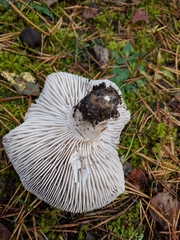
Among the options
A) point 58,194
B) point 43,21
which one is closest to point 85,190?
point 58,194

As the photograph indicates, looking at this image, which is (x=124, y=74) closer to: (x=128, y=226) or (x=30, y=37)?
(x=30, y=37)

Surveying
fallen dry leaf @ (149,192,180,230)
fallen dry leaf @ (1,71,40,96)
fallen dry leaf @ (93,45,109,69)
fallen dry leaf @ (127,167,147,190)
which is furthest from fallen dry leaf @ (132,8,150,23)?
fallen dry leaf @ (149,192,180,230)

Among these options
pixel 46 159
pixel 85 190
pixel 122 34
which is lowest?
pixel 85 190

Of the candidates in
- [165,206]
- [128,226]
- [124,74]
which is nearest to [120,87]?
[124,74]

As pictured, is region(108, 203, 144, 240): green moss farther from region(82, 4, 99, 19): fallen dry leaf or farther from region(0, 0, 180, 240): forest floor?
region(82, 4, 99, 19): fallen dry leaf

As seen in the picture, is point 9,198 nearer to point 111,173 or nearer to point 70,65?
point 111,173

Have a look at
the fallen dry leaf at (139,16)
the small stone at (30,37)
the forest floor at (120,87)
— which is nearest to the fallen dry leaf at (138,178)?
the forest floor at (120,87)
